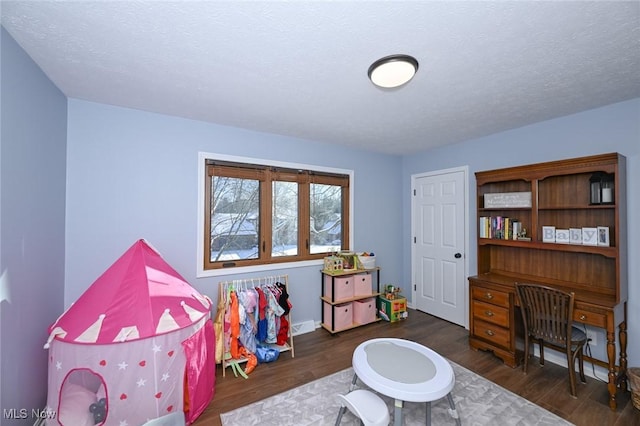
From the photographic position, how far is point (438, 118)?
2.74 metres

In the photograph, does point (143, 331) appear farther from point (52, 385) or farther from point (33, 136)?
point (33, 136)

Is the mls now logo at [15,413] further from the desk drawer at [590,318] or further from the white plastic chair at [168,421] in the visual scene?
the desk drawer at [590,318]

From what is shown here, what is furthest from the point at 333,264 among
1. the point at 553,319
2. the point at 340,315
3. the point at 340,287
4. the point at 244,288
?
the point at 553,319

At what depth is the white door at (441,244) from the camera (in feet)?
11.8

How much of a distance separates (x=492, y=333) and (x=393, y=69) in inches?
111

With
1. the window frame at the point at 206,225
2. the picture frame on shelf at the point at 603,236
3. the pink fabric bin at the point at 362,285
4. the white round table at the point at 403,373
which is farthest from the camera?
the pink fabric bin at the point at 362,285

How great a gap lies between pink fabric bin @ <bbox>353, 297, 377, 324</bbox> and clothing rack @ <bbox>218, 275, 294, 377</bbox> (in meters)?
0.99

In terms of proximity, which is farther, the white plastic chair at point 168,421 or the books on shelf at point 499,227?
the books on shelf at point 499,227

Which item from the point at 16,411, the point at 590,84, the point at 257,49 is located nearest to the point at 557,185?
the point at 590,84

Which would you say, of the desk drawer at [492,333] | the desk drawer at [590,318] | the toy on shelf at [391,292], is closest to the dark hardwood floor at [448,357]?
the desk drawer at [492,333]

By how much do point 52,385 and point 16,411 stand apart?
0.84 feet

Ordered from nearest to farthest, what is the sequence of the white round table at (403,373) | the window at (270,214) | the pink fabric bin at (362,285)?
1. the white round table at (403,373)
2. the window at (270,214)
3. the pink fabric bin at (362,285)

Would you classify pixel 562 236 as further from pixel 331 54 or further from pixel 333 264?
pixel 331 54

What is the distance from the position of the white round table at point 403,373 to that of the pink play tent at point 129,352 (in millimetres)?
1195
